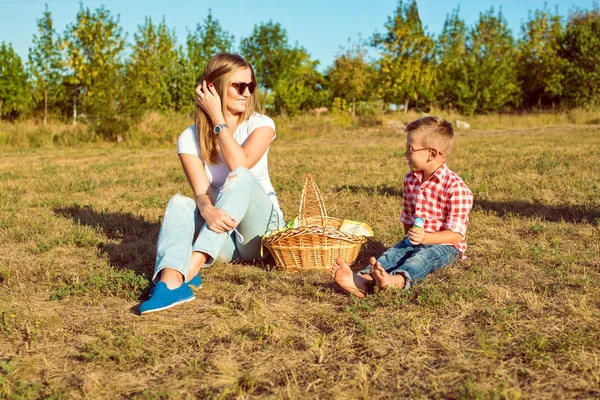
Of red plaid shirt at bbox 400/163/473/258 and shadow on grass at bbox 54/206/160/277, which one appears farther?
shadow on grass at bbox 54/206/160/277

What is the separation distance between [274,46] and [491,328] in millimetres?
30751

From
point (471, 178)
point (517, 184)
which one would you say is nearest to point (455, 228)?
point (517, 184)

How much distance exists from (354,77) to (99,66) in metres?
12.9

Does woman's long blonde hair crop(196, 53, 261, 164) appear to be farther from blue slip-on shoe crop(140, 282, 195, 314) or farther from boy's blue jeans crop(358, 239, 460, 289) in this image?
boy's blue jeans crop(358, 239, 460, 289)

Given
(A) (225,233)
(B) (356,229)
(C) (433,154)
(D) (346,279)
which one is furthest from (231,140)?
(C) (433,154)

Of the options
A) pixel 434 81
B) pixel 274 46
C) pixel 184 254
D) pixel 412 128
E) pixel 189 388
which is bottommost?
pixel 189 388

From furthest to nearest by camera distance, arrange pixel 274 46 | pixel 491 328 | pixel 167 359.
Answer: pixel 274 46 → pixel 491 328 → pixel 167 359

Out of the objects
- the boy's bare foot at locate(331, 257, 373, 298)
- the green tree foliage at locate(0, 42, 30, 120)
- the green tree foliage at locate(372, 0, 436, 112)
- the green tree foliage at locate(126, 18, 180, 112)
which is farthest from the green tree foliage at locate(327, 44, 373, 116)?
the boy's bare foot at locate(331, 257, 373, 298)

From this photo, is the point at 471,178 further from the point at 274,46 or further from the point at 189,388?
the point at 274,46

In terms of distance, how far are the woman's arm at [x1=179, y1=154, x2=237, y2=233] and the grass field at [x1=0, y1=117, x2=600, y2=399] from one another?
45 centimetres

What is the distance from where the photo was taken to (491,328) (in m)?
3.11

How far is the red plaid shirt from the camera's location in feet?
13.6

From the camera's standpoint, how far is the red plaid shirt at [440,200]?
416 cm

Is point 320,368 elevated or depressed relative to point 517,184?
depressed
